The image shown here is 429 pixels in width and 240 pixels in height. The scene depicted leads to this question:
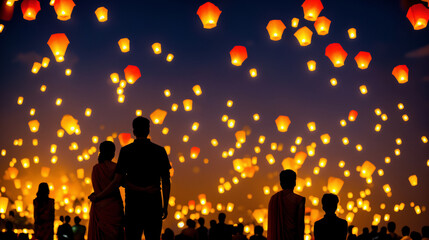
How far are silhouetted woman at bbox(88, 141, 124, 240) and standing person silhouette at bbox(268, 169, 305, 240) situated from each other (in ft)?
3.40

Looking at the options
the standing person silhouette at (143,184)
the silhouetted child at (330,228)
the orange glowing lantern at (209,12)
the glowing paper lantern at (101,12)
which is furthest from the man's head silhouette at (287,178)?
the glowing paper lantern at (101,12)

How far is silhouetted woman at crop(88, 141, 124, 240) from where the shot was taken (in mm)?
3027

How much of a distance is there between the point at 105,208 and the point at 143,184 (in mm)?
661

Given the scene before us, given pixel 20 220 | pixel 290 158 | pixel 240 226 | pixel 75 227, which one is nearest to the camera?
pixel 240 226

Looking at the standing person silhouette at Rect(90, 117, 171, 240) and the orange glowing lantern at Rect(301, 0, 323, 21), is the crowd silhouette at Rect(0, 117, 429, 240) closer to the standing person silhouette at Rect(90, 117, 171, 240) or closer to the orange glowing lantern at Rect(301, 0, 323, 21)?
the standing person silhouette at Rect(90, 117, 171, 240)

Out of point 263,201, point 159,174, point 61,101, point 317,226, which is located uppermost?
point 61,101

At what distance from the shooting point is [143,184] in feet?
8.16

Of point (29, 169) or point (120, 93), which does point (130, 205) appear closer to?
point (120, 93)

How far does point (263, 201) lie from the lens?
11234 mm

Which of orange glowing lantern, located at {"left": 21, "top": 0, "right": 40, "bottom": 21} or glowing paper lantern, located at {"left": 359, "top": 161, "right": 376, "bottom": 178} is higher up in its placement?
orange glowing lantern, located at {"left": 21, "top": 0, "right": 40, "bottom": 21}

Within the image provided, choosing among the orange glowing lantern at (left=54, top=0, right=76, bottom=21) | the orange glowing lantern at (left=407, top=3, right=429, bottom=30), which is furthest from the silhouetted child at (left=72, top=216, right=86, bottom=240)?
the orange glowing lantern at (left=407, top=3, right=429, bottom=30)

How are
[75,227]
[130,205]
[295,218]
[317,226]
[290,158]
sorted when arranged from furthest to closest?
[290,158] → [75,227] → [295,218] → [317,226] → [130,205]

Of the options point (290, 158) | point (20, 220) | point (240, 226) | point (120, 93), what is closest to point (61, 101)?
point (120, 93)

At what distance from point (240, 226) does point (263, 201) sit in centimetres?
486
